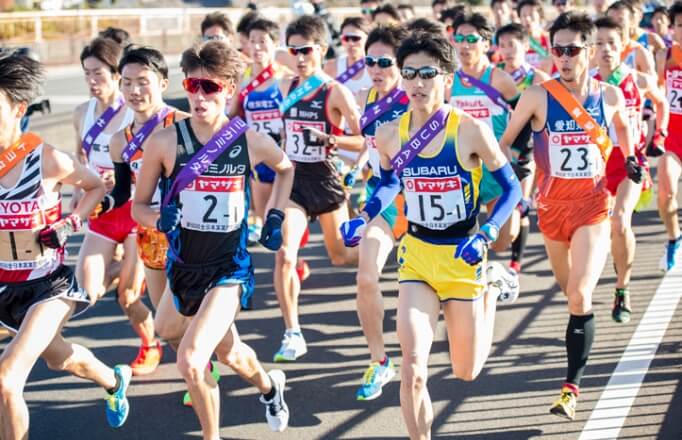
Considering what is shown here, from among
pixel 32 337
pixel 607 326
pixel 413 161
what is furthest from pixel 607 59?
pixel 32 337

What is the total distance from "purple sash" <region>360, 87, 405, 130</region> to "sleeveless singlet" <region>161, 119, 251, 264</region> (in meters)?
2.10

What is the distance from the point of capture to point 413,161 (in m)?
5.50

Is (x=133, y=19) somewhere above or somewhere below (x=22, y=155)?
below

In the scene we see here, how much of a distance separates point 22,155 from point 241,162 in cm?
118

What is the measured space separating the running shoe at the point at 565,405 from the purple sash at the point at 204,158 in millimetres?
2440

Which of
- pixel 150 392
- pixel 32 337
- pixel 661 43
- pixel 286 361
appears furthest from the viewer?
pixel 661 43

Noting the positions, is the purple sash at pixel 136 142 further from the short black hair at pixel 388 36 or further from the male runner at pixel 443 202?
the short black hair at pixel 388 36

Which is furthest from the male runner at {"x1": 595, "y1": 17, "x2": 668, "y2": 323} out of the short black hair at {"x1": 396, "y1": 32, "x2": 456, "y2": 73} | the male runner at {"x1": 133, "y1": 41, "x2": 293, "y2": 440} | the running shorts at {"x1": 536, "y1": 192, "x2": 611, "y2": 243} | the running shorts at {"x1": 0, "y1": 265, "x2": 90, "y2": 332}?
the running shorts at {"x1": 0, "y1": 265, "x2": 90, "y2": 332}

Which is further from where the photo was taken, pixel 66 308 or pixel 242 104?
pixel 242 104

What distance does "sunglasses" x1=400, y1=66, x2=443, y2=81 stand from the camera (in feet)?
18.0

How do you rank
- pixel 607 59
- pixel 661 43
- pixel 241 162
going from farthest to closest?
pixel 661 43 → pixel 607 59 → pixel 241 162

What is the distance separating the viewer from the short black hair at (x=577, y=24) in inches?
257

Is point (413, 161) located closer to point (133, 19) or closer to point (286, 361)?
point (286, 361)

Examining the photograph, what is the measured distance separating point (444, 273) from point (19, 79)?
254cm
